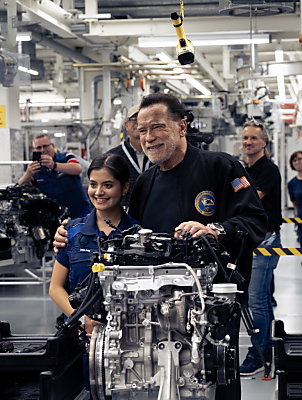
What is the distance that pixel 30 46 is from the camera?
31.2 ft

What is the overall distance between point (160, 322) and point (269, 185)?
2.68 metres

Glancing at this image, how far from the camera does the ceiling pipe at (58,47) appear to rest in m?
9.06

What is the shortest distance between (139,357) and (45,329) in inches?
142

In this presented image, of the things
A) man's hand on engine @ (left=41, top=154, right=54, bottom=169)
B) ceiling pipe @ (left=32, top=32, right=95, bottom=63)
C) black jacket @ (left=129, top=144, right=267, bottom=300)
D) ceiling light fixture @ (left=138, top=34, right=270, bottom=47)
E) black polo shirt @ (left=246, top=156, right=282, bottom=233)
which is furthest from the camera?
ceiling pipe @ (left=32, top=32, right=95, bottom=63)

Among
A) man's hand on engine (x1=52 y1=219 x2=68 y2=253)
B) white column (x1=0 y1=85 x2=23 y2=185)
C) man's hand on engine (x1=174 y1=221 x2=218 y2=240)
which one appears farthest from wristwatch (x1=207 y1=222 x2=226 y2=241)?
white column (x1=0 y1=85 x2=23 y2=185)

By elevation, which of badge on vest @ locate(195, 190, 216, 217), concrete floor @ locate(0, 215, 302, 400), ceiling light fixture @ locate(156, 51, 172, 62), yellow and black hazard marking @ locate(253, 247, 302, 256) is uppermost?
ceiling light fixture @ locate(156, 51, 172, 62)

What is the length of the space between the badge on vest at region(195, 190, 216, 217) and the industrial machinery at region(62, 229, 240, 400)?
418 mm

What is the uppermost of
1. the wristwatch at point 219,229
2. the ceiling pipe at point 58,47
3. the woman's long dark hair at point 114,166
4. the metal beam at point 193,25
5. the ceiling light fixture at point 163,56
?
the ceiling pipe at point 58,47

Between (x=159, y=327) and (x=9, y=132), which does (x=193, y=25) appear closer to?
(x=9, y=132)

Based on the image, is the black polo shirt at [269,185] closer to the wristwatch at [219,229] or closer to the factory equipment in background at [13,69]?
the wristwatch at [219,229]

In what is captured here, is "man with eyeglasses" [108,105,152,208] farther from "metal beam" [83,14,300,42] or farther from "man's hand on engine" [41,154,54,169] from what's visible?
"metal beam" [83,14,300,42]

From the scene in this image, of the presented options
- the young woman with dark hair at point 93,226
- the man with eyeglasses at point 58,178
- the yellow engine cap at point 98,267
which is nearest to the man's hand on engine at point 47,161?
the man with eyeglasses at point 58,178

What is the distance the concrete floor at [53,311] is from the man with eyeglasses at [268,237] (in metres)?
0.27

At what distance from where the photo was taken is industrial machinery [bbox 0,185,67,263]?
17.1 ft
